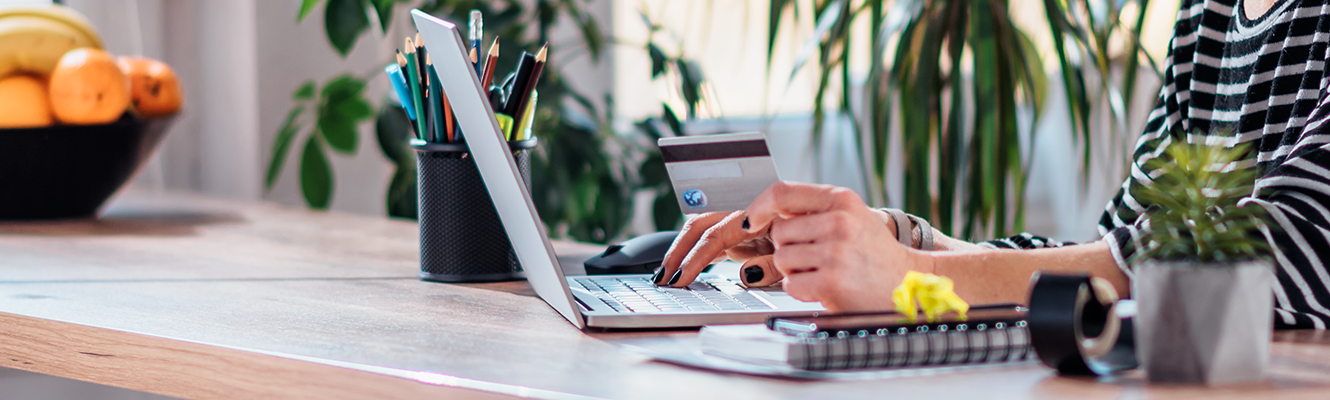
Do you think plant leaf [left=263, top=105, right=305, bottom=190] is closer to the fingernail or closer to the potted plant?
the fingernail

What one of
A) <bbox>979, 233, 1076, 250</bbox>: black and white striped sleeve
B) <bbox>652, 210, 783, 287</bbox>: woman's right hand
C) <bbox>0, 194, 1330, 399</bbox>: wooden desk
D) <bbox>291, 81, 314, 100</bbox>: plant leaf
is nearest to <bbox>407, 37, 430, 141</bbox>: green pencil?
<bbox>0, 194, 1330, 399</bbox>: wooden desk

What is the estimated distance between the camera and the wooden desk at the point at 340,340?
44cm

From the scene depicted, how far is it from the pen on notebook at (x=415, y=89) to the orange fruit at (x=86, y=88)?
56 centimetres

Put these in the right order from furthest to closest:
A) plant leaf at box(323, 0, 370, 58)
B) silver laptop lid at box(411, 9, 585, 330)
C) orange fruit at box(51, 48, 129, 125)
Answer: plant leaf at box(323, 0, 370, 58)
orange fruit at box(51, 48, 129, 125)
silver laptop lid at box(411, 9, 585, 330)

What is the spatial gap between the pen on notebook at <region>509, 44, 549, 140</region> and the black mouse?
0.12m

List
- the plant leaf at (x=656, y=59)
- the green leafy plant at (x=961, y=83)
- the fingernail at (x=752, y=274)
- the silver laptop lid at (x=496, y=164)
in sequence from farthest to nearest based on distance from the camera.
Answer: the plant leaf at (x=656, y=59) < the green leafy plant at (x=961, y=83) < the fingernail at (x=752, y=274) < the silver laptop lid at (x=496, y=164)

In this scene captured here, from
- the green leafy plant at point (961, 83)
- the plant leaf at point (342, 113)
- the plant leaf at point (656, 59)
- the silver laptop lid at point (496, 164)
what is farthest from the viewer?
the plant leaf at point (656, 59)

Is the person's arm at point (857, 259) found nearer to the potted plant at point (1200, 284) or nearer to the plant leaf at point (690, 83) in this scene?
the potted plant at point (1200, 284)

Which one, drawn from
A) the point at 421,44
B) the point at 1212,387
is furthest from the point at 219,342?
the point at 1212,387

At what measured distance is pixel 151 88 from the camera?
126 centimetres

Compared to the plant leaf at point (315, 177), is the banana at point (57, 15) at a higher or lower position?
higher

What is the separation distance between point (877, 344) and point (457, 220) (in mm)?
450

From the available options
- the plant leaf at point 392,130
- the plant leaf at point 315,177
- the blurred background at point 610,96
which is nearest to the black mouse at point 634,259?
the blurred background at point 610,96

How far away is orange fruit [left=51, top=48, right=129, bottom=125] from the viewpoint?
3.84ft
